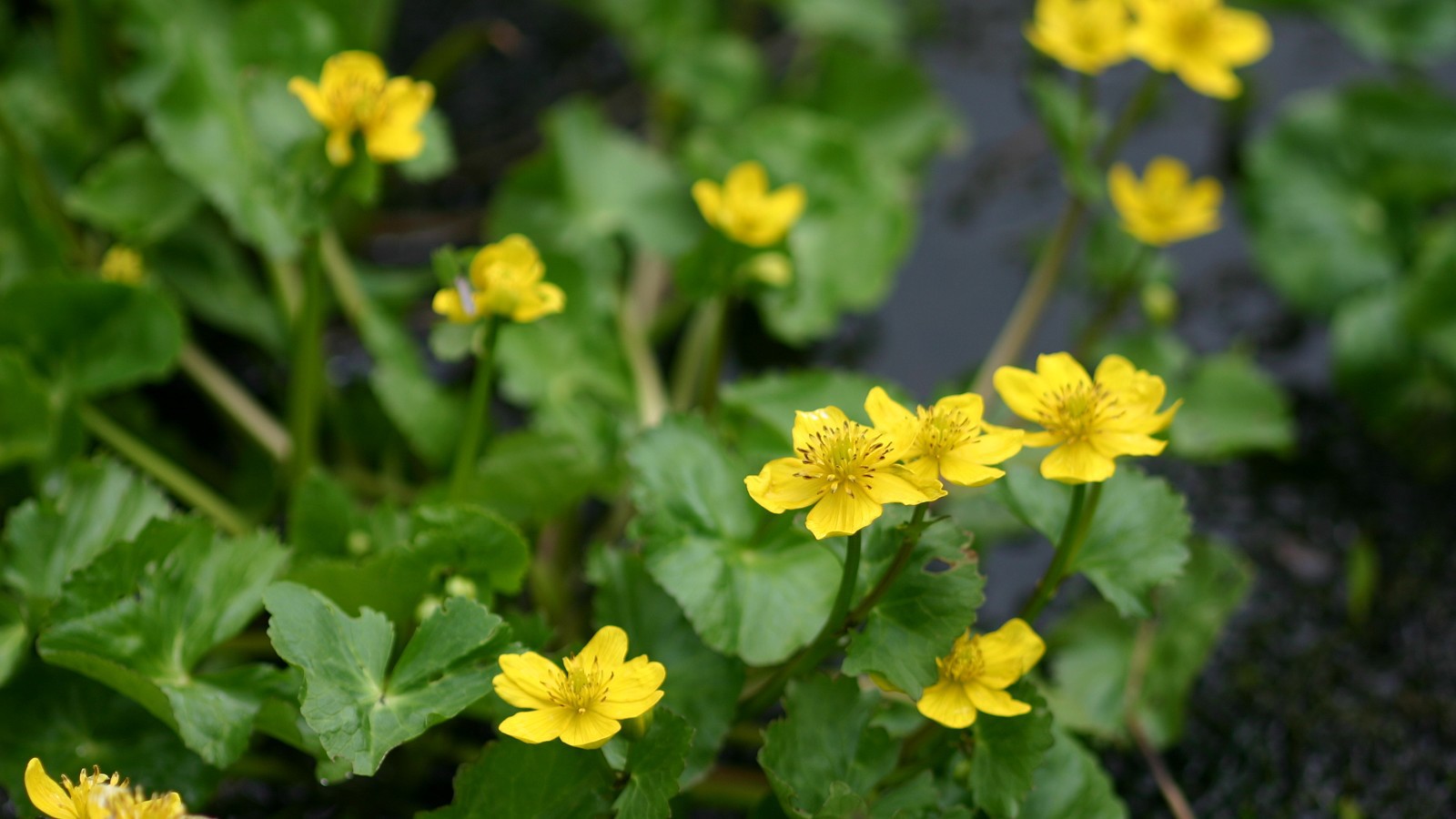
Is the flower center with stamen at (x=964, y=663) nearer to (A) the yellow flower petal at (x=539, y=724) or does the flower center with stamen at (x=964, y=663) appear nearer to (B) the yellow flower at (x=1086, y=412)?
(B) the yellow flower at (x=1086, y=412)

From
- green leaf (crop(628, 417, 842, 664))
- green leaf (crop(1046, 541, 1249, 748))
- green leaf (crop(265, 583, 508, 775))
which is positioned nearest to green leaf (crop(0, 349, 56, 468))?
green leaf (crop(265, 583, 508, 775))

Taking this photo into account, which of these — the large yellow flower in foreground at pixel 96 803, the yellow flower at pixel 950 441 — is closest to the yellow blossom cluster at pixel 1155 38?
the yellow flower at pixel 950 441

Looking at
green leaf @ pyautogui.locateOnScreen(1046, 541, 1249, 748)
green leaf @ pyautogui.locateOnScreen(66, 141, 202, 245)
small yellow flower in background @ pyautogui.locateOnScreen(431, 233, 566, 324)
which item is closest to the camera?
small yellow flower in background @ pyautogui.locateOnScreen(431, 233, 566, 324)

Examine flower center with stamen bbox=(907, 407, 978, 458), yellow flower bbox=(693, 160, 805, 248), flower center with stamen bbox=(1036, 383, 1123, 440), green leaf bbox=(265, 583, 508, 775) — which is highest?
flower center with stamen bbox=(907, 407, 978, 458)

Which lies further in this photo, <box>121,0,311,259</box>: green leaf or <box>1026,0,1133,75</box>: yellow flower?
<box>1026,0,1133,75</box>: yellow flower

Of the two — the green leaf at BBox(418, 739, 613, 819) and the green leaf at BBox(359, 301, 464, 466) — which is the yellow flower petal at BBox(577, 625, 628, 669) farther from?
the green leaf at BBox(359, 301, 464, 466)

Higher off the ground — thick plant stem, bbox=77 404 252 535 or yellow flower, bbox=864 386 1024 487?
yellow flower, bbox=864 386 1024 487

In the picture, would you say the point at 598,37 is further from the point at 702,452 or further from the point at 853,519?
the point at 853,519

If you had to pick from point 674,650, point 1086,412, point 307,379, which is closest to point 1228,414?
point 1086,412
